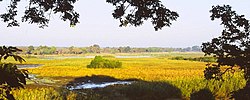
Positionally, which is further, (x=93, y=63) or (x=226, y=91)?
(x=93, y=63)

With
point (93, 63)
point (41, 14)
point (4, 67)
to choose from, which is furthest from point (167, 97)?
point (93, 63)

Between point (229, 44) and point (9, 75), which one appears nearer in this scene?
point (9, 75)

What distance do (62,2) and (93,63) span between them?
54405 mm

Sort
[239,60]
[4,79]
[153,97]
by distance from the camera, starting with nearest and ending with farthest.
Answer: [4,79] < [239,60] < [153,97]

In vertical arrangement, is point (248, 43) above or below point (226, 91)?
above

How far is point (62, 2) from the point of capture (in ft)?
15.4

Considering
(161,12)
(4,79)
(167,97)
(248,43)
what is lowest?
(167,97)

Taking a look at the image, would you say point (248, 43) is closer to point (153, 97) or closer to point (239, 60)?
point (239, 60)

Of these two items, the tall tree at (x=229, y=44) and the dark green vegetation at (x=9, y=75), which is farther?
the tall tree at (x=229, y=44)

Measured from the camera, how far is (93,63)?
58.8m

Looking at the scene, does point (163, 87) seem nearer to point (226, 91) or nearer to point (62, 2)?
point (226, 91)

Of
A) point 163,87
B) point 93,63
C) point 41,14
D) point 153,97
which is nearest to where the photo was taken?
point 41,14

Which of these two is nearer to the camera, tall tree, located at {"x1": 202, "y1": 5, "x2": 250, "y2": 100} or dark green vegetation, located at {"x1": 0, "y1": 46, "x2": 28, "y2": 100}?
dark green vegetation, located at {"x1": 0, "y1": 46, "x2": 28, "y2": 100}

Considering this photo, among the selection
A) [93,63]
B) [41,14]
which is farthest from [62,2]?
[93,63]
